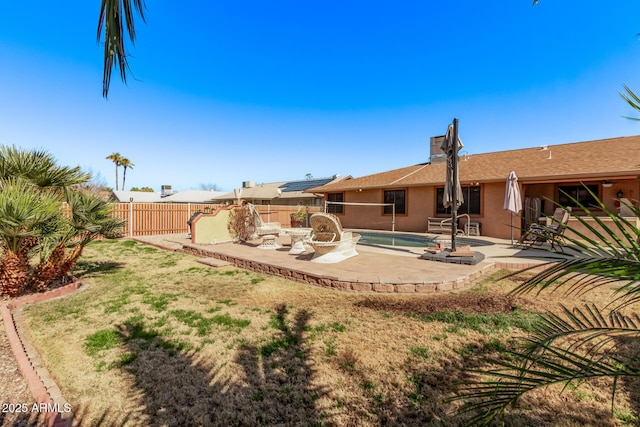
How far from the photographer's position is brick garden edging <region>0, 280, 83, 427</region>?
8.78 feet

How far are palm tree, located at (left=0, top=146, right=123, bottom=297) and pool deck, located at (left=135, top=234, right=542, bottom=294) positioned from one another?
361 cm

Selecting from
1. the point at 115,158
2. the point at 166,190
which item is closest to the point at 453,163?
the point at 166,190

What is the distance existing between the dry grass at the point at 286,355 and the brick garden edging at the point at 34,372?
0.11 meters

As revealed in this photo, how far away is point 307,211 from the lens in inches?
836

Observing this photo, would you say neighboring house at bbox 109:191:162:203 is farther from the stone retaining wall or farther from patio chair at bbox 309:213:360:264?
the stone retaining wall

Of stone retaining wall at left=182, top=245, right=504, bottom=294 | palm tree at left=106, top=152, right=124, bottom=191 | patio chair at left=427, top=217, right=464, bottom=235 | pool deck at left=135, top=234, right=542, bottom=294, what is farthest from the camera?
palm tree at left=106, top=152, right=124, bottom=191

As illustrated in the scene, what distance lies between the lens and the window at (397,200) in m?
17.0

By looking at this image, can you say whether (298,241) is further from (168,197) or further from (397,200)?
(168,197)

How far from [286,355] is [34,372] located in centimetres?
287

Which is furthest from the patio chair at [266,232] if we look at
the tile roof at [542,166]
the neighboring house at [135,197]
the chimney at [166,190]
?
the chimney at [166,190]

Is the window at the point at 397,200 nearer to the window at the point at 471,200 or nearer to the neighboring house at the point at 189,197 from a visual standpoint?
the window at the point at 471,200

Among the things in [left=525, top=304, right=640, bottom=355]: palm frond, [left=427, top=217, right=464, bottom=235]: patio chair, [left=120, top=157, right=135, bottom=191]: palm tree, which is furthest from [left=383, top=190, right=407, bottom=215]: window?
[left=120, top=157, right=135, bottom=191]: palm tree

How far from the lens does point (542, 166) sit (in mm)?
13266

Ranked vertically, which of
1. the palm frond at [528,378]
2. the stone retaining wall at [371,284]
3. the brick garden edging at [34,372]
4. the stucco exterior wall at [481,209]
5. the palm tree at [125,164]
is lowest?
the brick garden edging at [34,372]
